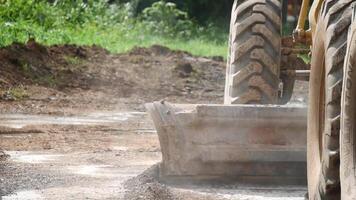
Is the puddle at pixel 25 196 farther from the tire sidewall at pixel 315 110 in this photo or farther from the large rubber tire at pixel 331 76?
the large rubber tire at pixel 331 76

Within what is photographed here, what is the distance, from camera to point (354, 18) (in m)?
5.30

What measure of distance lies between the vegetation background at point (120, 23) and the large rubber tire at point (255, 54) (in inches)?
418

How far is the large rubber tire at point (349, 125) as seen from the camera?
5.21m

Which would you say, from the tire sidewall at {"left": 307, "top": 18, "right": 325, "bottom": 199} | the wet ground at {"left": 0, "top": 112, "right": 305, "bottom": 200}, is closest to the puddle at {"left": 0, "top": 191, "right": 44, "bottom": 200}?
the wet ground at {"left": 0, "top": 112, "right": 305, "bottom": 200}

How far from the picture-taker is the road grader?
5480 mm

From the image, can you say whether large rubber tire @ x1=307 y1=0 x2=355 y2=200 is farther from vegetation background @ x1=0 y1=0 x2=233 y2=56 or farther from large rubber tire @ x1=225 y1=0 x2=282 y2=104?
vegetation background @ x1=0 y1=0 x2=233 y2=56

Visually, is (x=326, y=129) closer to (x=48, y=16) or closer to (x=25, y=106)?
(x=25, y=106)

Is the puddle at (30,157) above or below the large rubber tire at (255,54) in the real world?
below

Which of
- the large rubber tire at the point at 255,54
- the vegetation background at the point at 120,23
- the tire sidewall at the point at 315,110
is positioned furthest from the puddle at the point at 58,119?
the vegetation background at the point at 120,23

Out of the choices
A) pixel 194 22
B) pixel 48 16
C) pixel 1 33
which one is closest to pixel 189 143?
pixel 1 33

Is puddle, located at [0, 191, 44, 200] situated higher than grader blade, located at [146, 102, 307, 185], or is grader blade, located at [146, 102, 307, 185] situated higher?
grader blade, located at [146, 102, 307, 185]

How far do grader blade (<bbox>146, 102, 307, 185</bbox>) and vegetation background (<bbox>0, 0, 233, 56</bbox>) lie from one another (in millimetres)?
12161

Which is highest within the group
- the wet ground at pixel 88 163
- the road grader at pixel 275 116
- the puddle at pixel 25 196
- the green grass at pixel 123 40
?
the green grass at pixel 123 40

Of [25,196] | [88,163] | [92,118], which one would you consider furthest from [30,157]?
[92,118]
